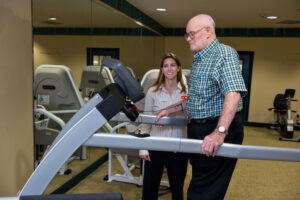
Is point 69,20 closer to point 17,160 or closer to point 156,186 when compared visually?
point 17,160

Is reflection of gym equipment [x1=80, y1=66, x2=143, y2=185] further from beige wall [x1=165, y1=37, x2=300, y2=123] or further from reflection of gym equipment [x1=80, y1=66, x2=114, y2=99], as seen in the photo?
beige wall [x1=165, y1=37, x2=300, y2=123]

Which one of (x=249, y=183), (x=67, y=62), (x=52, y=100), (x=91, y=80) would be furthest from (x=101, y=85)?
(x=249, y=183)

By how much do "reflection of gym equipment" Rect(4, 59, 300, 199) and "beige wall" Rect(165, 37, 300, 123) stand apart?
→ 6.51 meters

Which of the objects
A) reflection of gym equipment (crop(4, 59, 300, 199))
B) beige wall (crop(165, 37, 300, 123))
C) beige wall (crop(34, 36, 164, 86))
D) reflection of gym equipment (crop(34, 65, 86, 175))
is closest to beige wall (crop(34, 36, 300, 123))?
beige wall (crop(165, 37, 300, 123))

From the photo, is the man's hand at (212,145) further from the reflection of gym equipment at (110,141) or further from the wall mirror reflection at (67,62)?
the wall mirror reflection at (67,62)

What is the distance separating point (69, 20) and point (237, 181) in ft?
9.39

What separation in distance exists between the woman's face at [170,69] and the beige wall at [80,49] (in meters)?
1.14

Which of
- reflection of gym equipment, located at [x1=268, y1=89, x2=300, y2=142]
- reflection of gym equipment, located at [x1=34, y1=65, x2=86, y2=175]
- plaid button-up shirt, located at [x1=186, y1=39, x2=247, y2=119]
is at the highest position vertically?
plaid button-up shirt, located at [x1=186, y1=39, x2=247, y2=119]

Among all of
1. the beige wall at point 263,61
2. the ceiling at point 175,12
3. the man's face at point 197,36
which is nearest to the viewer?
the man's face at point 197,36

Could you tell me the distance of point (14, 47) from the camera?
1950 mm

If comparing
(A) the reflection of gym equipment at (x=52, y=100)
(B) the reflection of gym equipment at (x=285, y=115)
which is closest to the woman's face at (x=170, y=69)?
(A) the reflection of gym equipment at (x=52, y=100)

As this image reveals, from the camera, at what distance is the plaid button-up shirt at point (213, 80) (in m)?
1.34

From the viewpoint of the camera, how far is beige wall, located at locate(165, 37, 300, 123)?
23.0 ft

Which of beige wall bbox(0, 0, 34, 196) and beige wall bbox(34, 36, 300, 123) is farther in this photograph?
beige wall bbox(34, 36, 300, 123)
